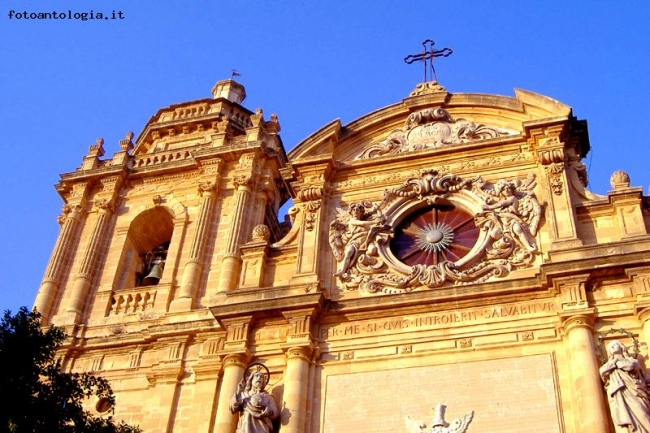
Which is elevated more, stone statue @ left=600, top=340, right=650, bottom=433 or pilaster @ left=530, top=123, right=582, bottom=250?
pilaster @ left=530, top=123, right=582, bottom=250

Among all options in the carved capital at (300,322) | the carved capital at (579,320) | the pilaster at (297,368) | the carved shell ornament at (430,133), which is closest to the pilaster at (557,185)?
the carved shell ornament at (430,133)

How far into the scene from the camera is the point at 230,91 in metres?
25.1

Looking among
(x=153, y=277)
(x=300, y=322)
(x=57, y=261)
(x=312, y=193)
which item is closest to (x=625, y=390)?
(x=300, y=322)

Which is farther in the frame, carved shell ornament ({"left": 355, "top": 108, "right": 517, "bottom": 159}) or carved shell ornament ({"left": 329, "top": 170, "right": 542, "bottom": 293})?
carved shell ornament ({"left": 355, "top": 108, "right": 517, "bottom": 159})

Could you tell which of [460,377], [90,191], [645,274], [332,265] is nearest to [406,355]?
[460,377]

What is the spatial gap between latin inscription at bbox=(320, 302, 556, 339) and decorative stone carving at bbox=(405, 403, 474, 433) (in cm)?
166

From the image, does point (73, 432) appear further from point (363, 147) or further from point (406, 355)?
point (363, 147)

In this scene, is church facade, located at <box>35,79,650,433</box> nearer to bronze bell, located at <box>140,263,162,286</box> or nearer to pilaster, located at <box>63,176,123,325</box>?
pilaster, located at <box>63,176,123,325</box>

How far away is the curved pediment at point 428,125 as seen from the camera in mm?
18531

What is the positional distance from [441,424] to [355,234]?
4.51m

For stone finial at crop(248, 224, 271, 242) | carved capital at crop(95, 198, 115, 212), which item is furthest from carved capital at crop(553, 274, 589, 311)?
carved capital at crop(95, 198, 115, 212)

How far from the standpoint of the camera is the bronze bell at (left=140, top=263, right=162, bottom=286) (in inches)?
782

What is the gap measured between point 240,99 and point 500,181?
389 inches

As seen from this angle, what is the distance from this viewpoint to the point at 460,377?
1472cm
